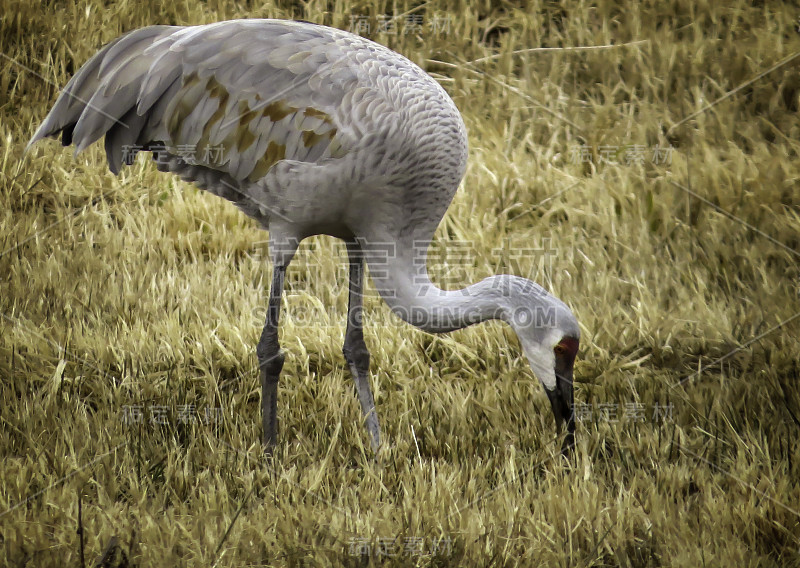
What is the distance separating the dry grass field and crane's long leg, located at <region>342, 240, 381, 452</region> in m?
0.09

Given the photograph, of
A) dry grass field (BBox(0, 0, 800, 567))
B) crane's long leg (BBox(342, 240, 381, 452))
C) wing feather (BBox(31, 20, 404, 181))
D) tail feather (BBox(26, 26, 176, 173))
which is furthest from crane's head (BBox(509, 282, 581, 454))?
tail feather (BBox(26, 26, 176, 173))

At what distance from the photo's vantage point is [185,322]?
4.54 metres

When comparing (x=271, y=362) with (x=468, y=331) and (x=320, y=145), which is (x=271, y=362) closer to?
(x=320, y=145)

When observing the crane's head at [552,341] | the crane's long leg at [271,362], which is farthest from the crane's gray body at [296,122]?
the crane's head at [552,341]

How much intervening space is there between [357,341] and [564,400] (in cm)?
104

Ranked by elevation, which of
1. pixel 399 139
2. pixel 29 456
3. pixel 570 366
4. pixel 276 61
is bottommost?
pixel 29 456

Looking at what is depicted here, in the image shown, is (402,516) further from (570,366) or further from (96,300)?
(96,300)

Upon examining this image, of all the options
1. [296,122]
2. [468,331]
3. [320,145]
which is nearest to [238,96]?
[296,122]

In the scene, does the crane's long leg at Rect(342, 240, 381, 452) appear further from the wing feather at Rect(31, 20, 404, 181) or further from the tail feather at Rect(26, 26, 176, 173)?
the tail feather at Rect(26, 26, 176, 173)

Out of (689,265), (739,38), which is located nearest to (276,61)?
(689,265)

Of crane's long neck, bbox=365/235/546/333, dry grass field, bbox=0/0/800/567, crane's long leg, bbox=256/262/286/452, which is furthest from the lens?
crane's long leg, bbox=256/262/286/452

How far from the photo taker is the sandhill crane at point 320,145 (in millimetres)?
3609

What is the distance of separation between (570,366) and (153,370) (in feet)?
6.19

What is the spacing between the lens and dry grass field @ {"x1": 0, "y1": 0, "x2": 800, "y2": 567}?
3080mm
